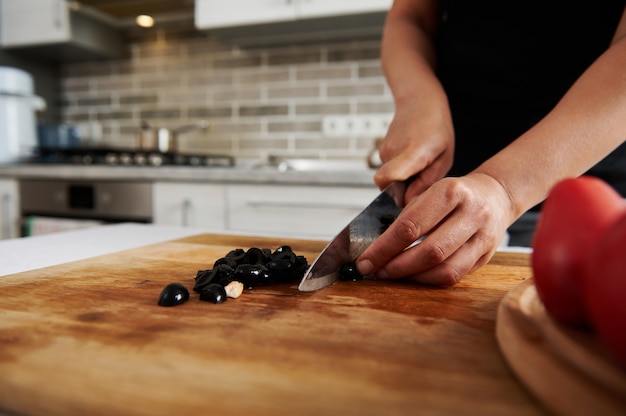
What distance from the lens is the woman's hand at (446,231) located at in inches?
19.8

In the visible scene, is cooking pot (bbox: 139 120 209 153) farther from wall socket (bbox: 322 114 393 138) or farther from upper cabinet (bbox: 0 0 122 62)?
wall socket (bbox: 322 114 393 138)

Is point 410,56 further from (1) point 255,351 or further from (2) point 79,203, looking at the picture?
(2) point 79,203

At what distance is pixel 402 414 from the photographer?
0.25 m

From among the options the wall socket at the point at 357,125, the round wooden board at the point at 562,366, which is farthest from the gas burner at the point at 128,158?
the round wooden board at the point at 562,366

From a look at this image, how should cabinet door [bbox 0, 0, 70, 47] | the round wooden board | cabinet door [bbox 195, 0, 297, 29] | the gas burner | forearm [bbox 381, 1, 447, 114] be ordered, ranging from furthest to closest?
cabinet door [bbox 0, 0, 70, 47] < the gas burner < cabinet door [bbox 195, 0, 297, 29] < forearm [bbox 381, 1, 447, 114] < the round wooden board

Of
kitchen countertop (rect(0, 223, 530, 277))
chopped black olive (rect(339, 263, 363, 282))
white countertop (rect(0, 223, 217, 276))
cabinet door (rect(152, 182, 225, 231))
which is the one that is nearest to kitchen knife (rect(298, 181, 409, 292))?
chopped black olive (rect(339, 263, 363, 282))

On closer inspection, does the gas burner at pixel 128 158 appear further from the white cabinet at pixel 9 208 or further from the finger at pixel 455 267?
the finger at pixel 455 267

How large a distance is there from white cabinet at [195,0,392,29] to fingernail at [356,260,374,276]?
1.41m

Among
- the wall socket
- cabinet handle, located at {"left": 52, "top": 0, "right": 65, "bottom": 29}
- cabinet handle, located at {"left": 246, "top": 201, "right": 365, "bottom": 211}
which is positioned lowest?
cabinet handle, located at {"left": 246, "top": 201, "right": 365, "bottom": 211}

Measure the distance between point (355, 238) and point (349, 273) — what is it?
0.07 metres

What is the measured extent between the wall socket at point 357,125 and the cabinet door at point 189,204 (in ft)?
2.27

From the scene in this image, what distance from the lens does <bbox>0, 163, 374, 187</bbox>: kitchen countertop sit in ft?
4.99

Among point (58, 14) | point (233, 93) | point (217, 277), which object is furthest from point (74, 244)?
point (58, 14)

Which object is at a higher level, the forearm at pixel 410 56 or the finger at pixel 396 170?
the forearm at pixel 410 56
